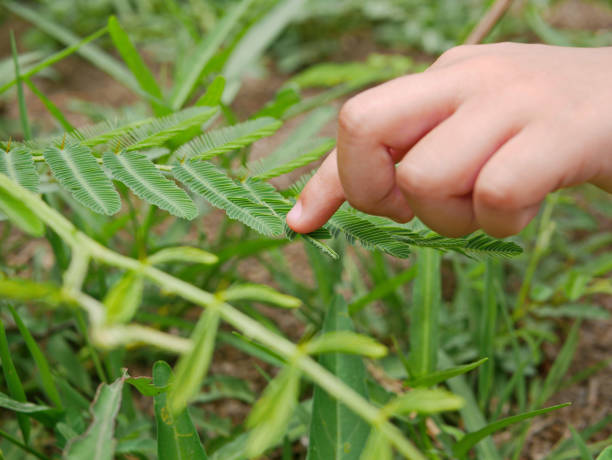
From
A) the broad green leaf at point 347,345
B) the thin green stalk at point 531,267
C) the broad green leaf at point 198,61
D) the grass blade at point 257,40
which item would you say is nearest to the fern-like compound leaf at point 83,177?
the broad green leaf at point 347,345

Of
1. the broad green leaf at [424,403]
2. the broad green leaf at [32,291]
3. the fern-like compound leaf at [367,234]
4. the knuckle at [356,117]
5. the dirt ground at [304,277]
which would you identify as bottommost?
the dirt ground at [304,277]

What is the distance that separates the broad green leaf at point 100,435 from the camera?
0.47 meters

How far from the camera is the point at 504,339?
3.22 ft

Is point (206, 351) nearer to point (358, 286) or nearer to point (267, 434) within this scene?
point (267, 434)

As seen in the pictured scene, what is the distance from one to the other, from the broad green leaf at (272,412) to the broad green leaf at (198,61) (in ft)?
2.43

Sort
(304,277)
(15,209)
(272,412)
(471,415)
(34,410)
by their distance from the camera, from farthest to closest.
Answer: (304,277), (471,415), (34,410), (15,209), (272,412)

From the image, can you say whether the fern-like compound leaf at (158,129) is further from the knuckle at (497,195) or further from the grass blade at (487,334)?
the grass blade at (487,334)

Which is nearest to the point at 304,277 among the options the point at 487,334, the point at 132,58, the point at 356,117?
the point at 487,334

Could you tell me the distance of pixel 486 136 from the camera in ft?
1.30

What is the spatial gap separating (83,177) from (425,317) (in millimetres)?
536

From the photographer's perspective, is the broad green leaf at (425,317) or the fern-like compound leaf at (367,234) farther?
the broad green leaf at (425,317)

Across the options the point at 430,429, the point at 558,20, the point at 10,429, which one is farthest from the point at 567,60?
the point at 558,20

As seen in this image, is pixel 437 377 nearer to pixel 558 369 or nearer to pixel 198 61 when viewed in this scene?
pixel 558 369

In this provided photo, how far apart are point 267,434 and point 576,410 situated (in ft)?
2.90
